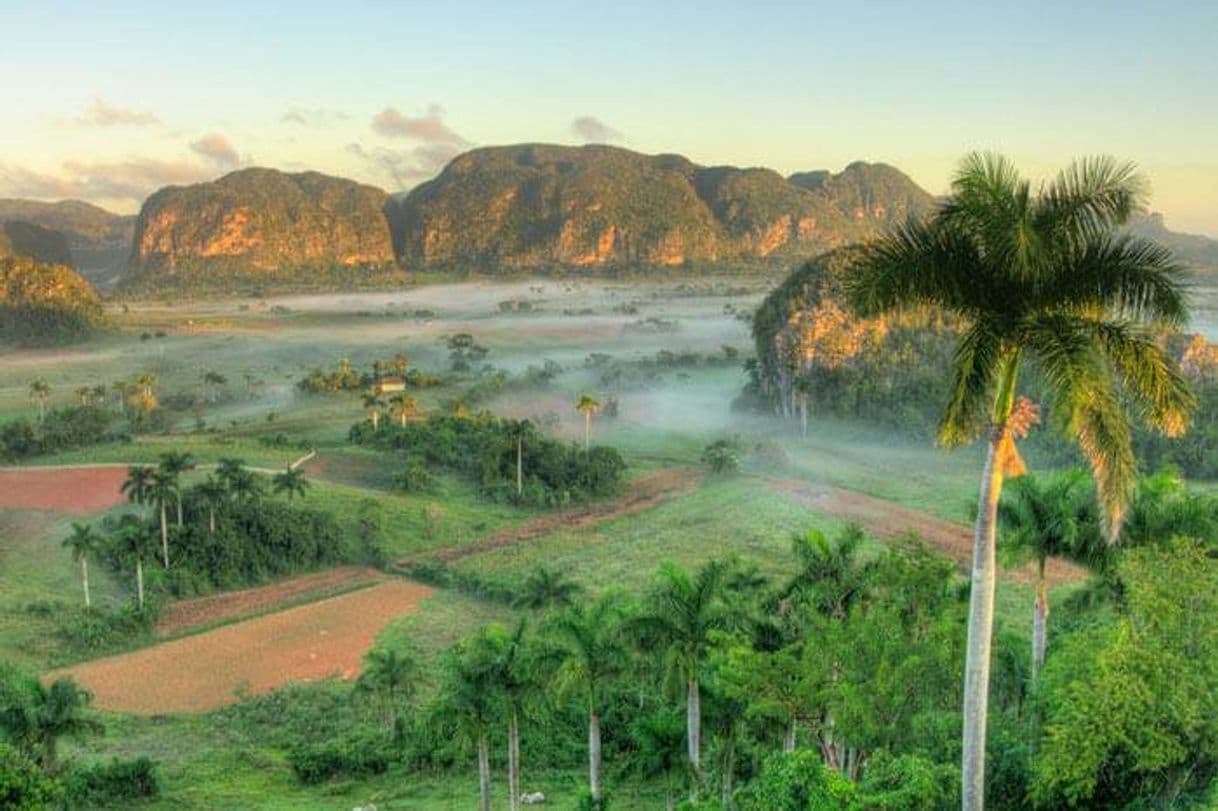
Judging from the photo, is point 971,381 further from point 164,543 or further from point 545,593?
point 164,543

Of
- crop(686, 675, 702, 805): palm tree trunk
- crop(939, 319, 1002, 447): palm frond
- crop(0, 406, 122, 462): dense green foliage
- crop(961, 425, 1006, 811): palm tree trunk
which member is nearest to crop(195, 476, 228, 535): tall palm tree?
crop(0, 406, 122, 462): dense green foliage

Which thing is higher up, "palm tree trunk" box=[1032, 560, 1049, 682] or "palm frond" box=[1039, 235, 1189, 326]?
"palm frond" box=[1039, 235, 1189, 326]

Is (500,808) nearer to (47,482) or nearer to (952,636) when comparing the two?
(952,636)

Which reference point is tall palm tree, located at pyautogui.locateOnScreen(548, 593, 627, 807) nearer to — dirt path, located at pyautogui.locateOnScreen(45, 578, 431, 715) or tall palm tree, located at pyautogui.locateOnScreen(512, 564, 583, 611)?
tall palm tree, located at pyautogui.locateOnScreen(512, 564, 583, 611)

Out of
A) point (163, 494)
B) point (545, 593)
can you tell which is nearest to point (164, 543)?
point (163, 494)

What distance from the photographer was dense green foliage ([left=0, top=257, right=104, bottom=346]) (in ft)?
476

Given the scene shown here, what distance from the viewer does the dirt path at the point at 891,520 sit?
45700 millimetres

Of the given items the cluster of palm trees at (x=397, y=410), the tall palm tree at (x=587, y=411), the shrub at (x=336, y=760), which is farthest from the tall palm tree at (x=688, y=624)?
the cluster of palm trees at (x=397, y=410)

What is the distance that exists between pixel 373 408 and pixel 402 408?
1061 centimetres

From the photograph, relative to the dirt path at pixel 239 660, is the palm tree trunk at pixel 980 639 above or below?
above

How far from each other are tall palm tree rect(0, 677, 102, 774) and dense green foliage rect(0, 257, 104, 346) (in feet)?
450

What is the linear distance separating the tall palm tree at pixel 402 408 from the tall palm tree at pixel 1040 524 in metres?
60.3

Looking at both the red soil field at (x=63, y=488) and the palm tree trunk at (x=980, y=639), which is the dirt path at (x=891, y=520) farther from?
the red soil field at (x=63, y=488)

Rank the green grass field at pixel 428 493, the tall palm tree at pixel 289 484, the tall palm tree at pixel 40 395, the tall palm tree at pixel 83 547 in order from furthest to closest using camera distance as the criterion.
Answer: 1. the tall palm tree at pixel 40 395
2. the tall palm tree at pixel 289 484
3. the tall palm tree at pixel 83 547
4. the green grass field at pixel 428 493
